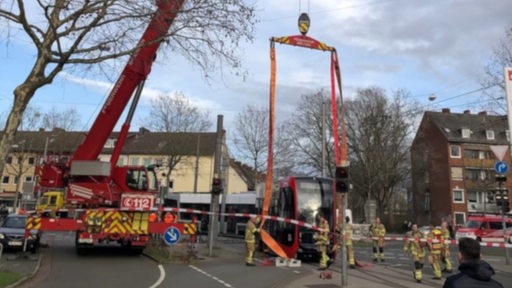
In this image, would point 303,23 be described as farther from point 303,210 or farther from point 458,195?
point 458,195

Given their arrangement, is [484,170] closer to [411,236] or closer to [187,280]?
[411,236]

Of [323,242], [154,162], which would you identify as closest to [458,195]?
[154,162]

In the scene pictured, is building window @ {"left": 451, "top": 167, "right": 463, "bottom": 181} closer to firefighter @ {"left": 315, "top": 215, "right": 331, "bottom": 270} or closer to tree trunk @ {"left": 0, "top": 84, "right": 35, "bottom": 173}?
firefighter @ {"left": 315, "top": 215, "right": 331, "bottom": 270}

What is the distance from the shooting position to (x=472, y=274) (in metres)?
3.84

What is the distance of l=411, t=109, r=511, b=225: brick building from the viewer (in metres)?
61.9

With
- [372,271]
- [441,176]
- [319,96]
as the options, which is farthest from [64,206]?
[441,176]

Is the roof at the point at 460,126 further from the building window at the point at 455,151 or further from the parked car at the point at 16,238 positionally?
the parked car at the point at 16,238

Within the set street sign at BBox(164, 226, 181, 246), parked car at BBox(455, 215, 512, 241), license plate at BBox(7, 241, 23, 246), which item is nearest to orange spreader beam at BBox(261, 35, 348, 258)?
street sign at BBox(164, 226, 181, 246)

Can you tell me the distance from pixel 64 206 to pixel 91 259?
86.2 inches

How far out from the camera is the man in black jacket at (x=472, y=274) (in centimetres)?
378

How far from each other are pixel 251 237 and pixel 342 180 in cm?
590

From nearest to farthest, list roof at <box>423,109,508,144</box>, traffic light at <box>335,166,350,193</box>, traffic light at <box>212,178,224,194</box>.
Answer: traffic light at <box>335,166,350,193</box>
traffic light at <box>212,178,224,194</box>
roof at <box>423,109,508,144</box>

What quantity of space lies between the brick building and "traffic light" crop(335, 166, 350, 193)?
4717 centimetres

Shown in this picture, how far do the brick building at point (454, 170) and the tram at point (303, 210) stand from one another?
40764 mm
